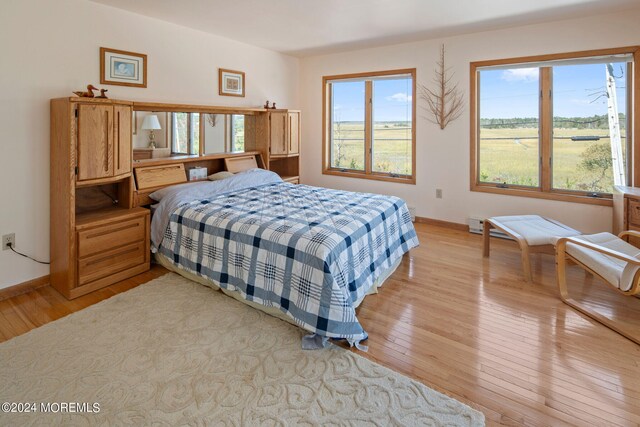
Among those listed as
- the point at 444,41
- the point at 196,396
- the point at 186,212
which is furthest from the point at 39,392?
the point at 444,41

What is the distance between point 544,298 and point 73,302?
367 cm

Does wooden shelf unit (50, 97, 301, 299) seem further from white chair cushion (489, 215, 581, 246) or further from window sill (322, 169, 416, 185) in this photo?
white chair cushion (489, 215, 581, 246)

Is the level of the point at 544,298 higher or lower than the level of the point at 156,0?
lower

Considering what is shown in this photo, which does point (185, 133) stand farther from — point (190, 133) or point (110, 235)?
point (110, 235)

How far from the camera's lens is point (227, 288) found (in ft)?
8.86

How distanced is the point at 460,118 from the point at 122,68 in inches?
153

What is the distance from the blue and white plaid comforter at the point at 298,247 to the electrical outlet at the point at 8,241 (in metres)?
1.08

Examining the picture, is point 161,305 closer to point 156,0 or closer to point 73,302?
point 73,302

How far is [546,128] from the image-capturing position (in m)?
4.12

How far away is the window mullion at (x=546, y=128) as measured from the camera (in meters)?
4.05

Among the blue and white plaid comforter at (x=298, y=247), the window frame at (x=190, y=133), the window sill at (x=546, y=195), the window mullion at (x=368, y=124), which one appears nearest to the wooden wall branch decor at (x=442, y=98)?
the window mullion at (x=368, y=124)

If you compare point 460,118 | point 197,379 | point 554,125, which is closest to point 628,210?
point 554,125

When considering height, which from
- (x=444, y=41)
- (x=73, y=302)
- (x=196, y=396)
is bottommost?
(x=196, y=396)

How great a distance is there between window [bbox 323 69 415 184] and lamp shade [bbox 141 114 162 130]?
8.92 ft
